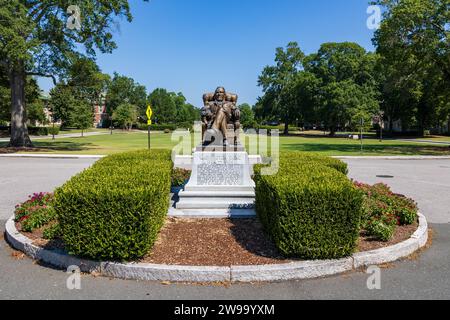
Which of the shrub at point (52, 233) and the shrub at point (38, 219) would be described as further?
the shrub at point (38, 219)

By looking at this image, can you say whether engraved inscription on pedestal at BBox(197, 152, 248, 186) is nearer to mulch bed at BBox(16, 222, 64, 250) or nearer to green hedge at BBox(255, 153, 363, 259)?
green hedge at BBox(255, 153, 363, 259)

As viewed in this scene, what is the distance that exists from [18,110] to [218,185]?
24199 mm

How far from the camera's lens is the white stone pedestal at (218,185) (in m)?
7.81

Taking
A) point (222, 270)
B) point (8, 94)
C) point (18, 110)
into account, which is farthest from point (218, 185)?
point (8, 94)

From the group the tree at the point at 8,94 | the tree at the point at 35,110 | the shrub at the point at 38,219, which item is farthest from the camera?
the tree at the point at 35,110

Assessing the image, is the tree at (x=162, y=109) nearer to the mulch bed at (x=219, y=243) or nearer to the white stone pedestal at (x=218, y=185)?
the white stone pedestal at (x=218, y=185)

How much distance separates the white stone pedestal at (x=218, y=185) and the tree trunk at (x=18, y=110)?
2298 cm

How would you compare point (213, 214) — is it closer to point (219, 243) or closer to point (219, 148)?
point (219, 243)

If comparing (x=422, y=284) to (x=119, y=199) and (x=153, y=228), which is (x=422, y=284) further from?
(x=119, y=199)

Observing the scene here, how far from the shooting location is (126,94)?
107938mm

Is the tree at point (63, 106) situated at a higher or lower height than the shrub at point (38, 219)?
higher

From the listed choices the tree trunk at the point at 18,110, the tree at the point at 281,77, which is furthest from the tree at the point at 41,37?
the tree at the point at 281,77

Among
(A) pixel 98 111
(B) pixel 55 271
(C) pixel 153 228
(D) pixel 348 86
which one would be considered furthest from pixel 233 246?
(A) pixel 98 111
